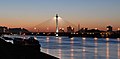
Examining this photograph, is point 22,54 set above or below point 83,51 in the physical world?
above

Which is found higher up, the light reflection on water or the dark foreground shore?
the dark foreground shore

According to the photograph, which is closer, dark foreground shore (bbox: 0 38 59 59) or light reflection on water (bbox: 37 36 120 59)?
dark foreground shore (bbox: 0 38 59 59)

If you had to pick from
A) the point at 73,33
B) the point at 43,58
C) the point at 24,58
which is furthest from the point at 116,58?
the point at 73,33

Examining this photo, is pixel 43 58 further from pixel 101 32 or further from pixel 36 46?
pixel 101 32

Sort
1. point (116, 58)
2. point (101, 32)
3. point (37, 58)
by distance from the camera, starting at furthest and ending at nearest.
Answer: point (101, 32) → point (116, 58) → point (37, 58)

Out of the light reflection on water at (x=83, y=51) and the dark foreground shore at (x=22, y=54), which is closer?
the dark foreground shore at (x=22, y=54)

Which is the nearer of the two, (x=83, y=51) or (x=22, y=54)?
(x=22, y=54)

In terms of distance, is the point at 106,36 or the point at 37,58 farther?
the point at 106,36

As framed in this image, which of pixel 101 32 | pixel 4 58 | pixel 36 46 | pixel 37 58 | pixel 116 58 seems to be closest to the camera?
pixel 4 58

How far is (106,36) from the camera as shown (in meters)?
200

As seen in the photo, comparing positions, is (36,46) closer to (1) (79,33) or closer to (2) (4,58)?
(2) (4,58)

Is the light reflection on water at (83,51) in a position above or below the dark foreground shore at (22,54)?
below

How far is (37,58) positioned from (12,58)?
8.74 ft

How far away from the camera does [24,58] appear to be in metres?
21.5
